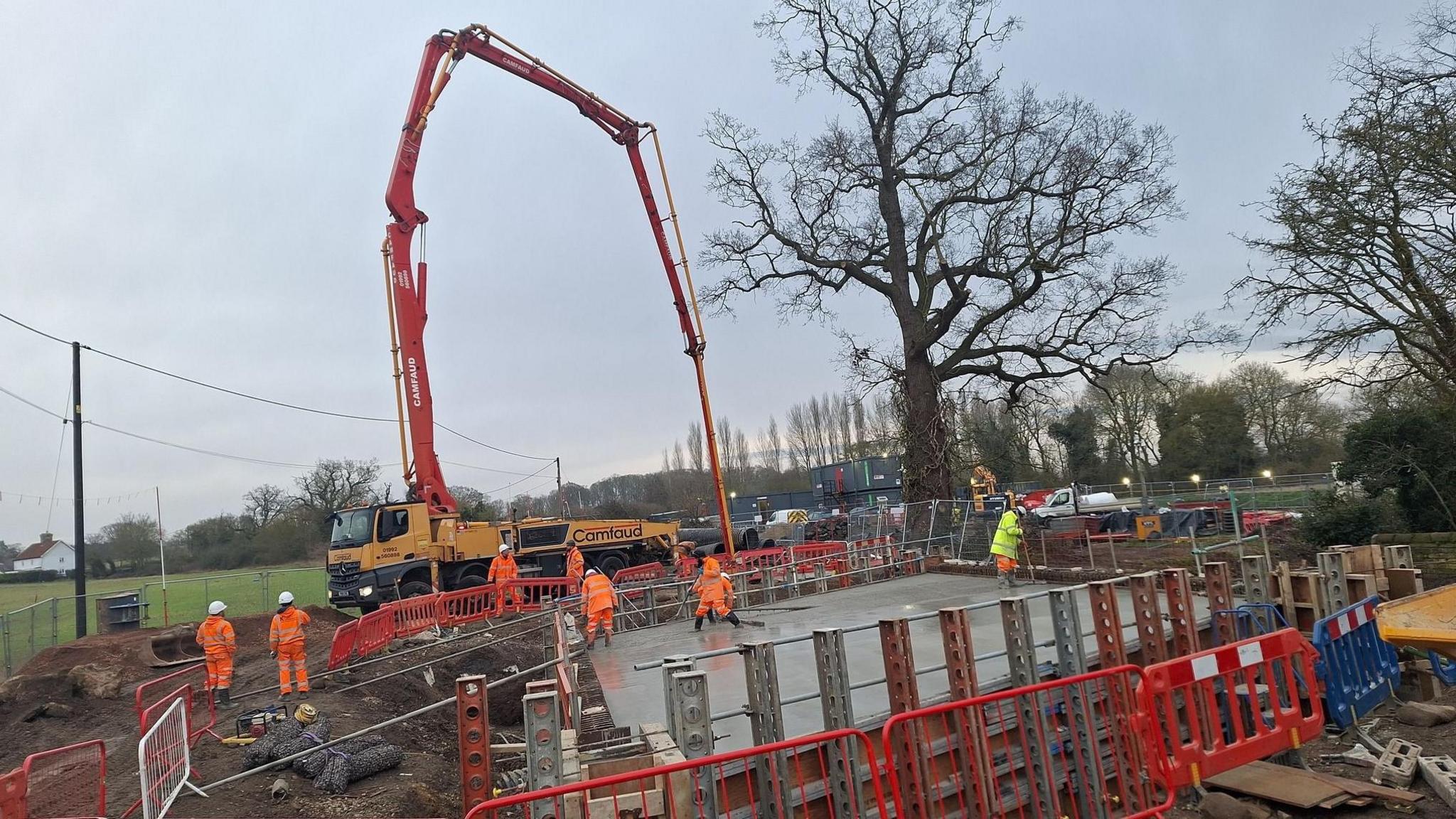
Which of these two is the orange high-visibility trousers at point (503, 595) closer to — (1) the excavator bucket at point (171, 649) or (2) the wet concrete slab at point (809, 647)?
(2) the wet concrete slab at point (809, 647)

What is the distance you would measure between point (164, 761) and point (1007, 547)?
39.2ft

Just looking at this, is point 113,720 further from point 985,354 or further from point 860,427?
point 860,427

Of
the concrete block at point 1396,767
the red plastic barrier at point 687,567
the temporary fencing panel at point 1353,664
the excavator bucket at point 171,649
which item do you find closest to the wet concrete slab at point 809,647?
the temporary fencing panel at point 1353,664

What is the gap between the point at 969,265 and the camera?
23.2 m

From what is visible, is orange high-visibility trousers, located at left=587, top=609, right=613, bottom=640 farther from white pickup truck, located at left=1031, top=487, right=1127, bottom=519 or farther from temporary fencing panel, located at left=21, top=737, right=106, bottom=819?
white pickup truck, located at left=1031, top=487, right=1127, bottom=519

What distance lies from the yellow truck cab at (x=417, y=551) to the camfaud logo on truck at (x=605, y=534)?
1.03ft

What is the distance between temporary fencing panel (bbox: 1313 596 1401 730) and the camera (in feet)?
23.7

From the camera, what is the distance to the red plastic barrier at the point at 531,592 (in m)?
16.4

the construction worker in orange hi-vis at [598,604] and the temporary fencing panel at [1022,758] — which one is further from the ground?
the construction worker in orange hi-vis at [598,604]

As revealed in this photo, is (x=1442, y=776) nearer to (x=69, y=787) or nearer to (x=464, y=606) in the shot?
(x=69, y=787)

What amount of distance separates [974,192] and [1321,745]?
18.6 meters

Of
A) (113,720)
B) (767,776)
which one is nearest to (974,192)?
(767,776)

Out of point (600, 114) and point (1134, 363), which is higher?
point (600, 114)

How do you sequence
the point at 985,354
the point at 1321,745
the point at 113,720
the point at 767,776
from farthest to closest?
the point at 985,354, the point at 113,720, the point at 1321,745, the point at 767,776
